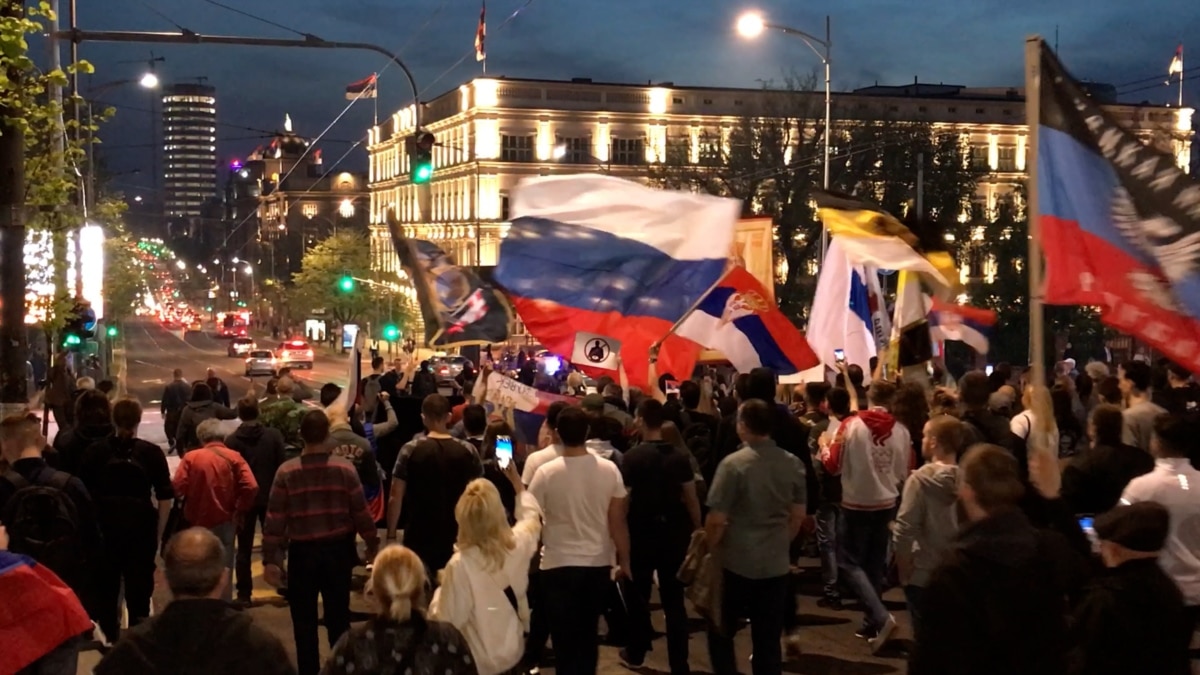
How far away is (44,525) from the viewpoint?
275 inches

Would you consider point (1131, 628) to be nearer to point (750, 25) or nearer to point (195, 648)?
point (195, 648)

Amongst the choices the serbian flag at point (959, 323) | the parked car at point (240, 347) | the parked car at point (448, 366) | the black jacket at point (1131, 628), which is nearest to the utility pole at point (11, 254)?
the serbian flag at point (959, 323)

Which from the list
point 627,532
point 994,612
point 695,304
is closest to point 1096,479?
point 627,532

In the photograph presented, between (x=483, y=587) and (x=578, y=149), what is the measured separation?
77006 millimetres

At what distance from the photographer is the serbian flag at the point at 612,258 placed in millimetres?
10258

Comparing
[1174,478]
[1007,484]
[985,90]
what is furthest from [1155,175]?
[985,90]

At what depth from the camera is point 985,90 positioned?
9144cm

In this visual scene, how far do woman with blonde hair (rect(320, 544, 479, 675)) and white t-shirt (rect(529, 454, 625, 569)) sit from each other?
2379 millimetres

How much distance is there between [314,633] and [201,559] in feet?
12.0

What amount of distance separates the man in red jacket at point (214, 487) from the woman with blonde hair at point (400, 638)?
13.9 feet

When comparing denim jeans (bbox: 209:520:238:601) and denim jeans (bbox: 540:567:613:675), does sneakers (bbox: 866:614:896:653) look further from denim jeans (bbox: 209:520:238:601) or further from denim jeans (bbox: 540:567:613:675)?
denim jeans (bbox: 209:520:238:601)

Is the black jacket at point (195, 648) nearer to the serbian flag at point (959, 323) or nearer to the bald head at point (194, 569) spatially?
the bald head at point (194, 569)

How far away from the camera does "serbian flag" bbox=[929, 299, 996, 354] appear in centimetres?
1408

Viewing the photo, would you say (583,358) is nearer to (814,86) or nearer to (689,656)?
(689,656)
